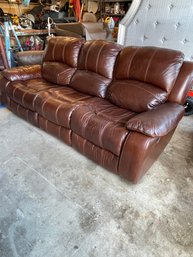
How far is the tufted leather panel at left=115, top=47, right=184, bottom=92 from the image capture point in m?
1.57

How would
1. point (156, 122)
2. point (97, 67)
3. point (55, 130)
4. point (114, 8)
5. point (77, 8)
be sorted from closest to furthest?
point (156, 122) → point (55, 130) → point (97, 67) → point (114, 8) → point (77, 8)

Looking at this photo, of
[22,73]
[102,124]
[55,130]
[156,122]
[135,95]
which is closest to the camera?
[156,122]

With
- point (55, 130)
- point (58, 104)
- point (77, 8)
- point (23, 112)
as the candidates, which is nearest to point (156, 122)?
point (58, 104)

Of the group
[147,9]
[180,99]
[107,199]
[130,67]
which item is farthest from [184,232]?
[147,9]

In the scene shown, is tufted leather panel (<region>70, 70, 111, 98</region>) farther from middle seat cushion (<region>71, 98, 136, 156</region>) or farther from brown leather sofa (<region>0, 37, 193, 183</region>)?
middle seat cushion (<region>71, 98, 136, 156</region>)

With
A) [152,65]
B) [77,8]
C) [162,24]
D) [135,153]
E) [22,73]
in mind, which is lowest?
[135,153]

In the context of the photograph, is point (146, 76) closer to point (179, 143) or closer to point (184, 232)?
point (179, 143)

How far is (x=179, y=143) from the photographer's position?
81.2 inches

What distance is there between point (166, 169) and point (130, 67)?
3.42 feet

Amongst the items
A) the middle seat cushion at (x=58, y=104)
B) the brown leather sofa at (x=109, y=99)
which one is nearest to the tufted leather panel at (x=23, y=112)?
the brown leather sofa at (x=109, y=99)

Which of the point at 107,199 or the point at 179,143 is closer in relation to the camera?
the point at 107,199

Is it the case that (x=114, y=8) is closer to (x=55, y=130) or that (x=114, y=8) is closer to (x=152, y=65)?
(x=152, y=65)

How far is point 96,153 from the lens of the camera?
155 cm

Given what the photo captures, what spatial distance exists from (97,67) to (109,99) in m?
0.41
